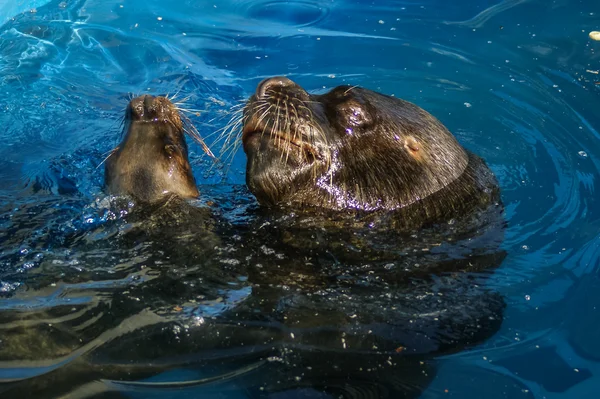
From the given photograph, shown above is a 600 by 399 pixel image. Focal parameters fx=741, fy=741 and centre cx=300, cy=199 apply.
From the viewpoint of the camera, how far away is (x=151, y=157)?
15.4 ft

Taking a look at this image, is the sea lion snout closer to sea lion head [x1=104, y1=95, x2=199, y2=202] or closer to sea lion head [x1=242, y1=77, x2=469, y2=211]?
sea lion head [x1=242, y1=77, x2=469, y2=211]

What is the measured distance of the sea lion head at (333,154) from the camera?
4387mm

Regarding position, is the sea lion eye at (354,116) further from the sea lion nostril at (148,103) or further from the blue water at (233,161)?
the sea lion nostril at (148,103)

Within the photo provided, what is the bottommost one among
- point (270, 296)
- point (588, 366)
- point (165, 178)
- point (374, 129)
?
point (588, 366)

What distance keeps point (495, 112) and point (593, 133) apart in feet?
2.97

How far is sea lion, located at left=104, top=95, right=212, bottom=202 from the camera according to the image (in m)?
4.68

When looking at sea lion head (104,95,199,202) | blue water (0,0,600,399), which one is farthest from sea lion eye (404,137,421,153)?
sea lion head (104,95,199,202)

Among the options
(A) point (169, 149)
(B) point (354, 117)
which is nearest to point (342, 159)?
(B) point (354, 117)

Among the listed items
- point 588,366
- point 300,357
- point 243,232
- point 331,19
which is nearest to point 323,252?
point 243,232

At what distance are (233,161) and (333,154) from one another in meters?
1.94

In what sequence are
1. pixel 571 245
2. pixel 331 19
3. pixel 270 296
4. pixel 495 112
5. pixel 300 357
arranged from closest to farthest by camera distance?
pixel 300 357, pixel 270 296, pixel 571 245, pixel 495 112, pixel 331 19

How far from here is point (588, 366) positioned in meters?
4.04

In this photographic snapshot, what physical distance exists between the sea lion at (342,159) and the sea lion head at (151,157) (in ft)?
1.73

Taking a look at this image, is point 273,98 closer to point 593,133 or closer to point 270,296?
point 270,296
